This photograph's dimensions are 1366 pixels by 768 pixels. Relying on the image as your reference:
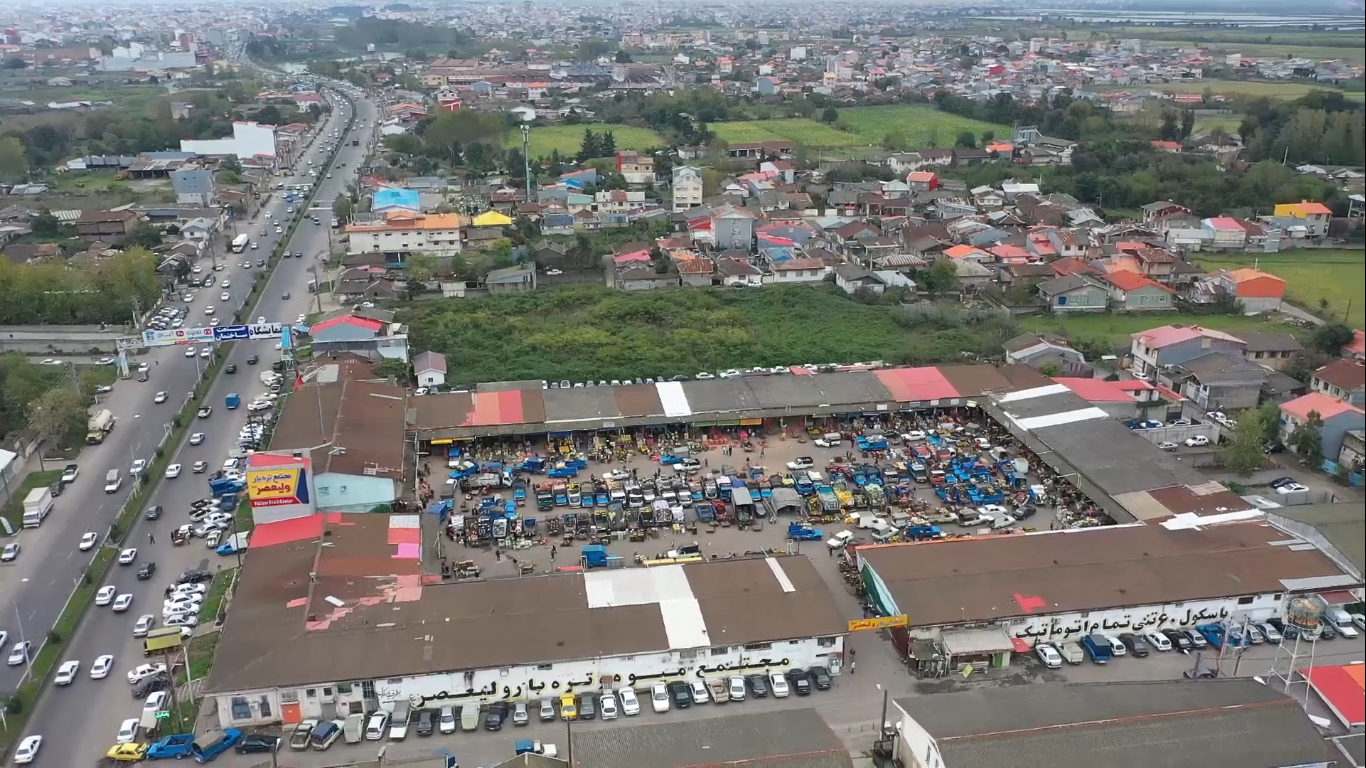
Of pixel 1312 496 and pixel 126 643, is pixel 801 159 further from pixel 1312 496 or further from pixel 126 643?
pixel 126 643

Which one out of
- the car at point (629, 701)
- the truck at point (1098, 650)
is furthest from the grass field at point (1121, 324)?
the car at point (629, 701)

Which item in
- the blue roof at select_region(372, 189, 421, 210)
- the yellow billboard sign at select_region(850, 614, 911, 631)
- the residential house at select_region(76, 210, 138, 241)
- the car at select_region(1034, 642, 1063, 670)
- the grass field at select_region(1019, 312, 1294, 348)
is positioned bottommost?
the car at select_region(1034, 642, 1063, 670)

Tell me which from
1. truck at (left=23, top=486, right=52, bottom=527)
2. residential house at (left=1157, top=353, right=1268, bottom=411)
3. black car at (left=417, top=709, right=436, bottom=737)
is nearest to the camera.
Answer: black car at (left=417, top=709, right=436, bottom=737)

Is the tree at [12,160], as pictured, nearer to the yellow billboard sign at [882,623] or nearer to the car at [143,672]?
the car at [143,672]

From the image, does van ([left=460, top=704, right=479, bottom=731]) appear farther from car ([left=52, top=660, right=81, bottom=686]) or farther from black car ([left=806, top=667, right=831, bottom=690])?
car ([left=52, top=660, right=81, bottom=686])

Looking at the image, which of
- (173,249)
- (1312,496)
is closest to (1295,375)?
(1312,496)

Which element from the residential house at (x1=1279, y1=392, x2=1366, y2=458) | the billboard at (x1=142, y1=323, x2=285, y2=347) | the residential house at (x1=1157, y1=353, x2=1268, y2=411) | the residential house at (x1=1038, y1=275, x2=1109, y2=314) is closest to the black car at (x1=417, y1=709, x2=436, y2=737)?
the billboard at (x1=142, y1=323, x2=285, y2=347)
